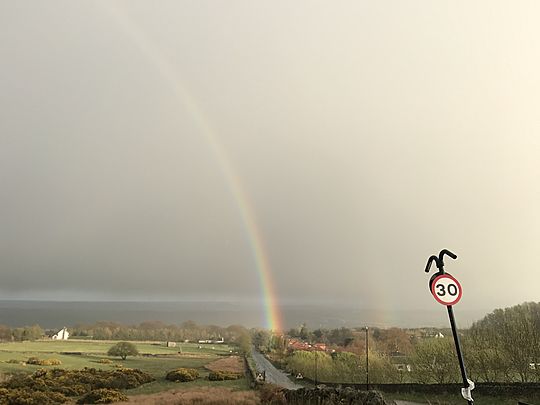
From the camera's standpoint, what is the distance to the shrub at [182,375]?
54.8 metres

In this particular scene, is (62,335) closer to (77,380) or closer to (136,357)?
(136,357)

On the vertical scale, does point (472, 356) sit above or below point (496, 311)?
below

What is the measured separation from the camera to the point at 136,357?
69.2m

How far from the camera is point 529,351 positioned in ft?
109

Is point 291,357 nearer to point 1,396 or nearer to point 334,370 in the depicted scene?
point 334,370

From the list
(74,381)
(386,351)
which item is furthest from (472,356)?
(74,381)

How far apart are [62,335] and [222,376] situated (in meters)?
41.8

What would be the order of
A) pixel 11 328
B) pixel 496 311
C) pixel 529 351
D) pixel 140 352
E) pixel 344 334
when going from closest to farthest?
pixel 529 351
pixel 496 311
pixel 140 352
pixel 11 328
pixel 344 334

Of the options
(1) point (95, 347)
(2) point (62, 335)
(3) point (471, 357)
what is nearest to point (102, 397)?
(3) point (471, 357)

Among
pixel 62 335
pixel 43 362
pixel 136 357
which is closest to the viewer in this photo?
pixel 43 362

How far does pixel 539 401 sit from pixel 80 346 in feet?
222

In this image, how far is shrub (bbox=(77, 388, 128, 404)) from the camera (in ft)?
132

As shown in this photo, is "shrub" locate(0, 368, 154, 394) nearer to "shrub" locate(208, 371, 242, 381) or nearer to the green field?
the green field

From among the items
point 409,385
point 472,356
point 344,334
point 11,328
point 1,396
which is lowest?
point 1,396
